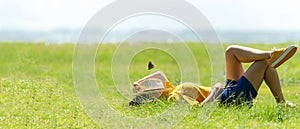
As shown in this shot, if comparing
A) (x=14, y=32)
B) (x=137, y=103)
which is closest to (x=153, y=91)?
(x=137, y=103)

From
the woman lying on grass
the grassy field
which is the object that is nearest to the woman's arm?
the woman lying on grass

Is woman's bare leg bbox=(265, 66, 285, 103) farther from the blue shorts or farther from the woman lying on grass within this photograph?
the blue shorts

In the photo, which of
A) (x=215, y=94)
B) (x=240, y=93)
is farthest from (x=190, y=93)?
(x=240, y=93)

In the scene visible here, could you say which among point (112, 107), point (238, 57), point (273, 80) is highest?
point (238, 57)

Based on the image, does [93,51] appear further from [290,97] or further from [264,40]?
[264,40]

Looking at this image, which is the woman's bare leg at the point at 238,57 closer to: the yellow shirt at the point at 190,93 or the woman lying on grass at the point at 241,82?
the woman lying on grass at the point at 241,82

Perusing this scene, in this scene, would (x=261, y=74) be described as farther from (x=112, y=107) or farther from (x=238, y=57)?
(x=112, y=107)

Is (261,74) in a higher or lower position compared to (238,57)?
lower
